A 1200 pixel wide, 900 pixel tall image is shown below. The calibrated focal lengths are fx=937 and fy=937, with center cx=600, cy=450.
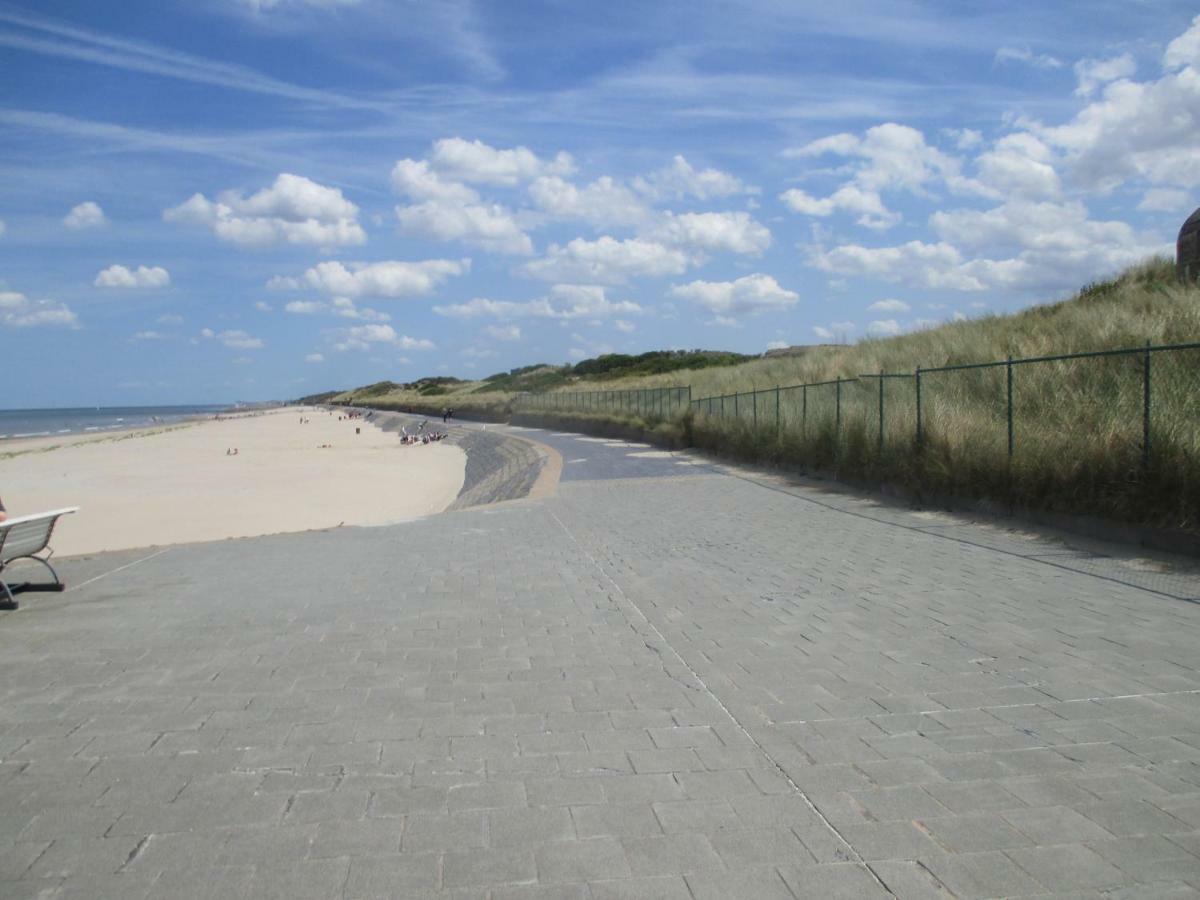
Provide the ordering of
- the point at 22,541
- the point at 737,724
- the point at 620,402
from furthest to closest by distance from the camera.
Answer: the point at 620,402 < the point at 22,541 < the point at 737,724

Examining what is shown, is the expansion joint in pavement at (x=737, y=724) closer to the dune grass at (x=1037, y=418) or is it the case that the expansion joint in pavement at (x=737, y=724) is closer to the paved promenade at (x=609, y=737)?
the paved promenade at (x=609, y=737)

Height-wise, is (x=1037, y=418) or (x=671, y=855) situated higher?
(x=1037, y=418)

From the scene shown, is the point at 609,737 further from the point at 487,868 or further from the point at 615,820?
the point at 487,868

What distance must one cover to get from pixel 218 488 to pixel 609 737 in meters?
26.0

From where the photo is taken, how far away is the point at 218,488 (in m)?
27.9

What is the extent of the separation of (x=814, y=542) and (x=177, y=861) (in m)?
7.93

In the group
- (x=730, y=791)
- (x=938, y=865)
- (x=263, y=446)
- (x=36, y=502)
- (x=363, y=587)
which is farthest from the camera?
(x=263, y=446)

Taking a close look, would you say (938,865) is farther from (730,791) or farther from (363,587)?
(363,587)

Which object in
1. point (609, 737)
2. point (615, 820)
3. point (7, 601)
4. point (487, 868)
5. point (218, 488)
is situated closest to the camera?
point (487, 868)

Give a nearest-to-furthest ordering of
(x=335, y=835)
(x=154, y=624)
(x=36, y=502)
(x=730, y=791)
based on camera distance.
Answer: (x=335, y=835)
(x=730, y=791)
(x=154, y=624)
(x=36, y=502)

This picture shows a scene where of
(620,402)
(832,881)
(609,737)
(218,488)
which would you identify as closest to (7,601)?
(609,737)

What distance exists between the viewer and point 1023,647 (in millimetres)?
5809

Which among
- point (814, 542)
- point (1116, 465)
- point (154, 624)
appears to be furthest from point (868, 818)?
point (1116, 465)

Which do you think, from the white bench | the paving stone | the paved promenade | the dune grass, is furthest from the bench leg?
the dune grass
